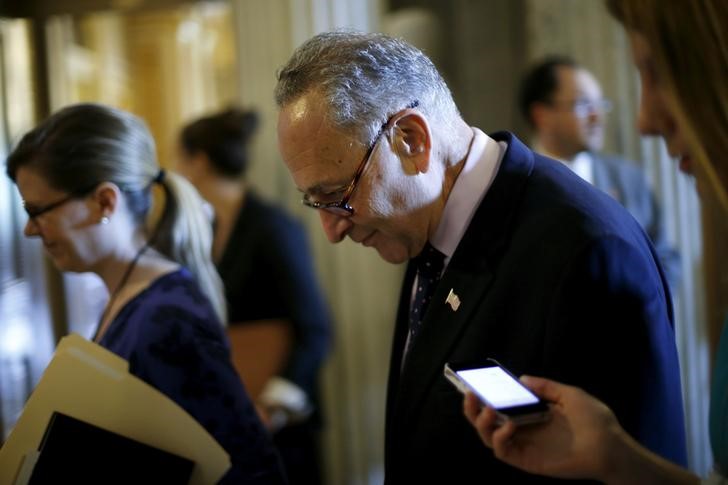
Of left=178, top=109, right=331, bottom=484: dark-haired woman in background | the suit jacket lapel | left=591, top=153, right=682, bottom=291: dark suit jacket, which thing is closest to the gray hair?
the suit jacket lapel

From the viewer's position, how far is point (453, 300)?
1247 mm

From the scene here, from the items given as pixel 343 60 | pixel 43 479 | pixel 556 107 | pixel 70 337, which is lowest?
pixel 43 479

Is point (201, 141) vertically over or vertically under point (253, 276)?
over

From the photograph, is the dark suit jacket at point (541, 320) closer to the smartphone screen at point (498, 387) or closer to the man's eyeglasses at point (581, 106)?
the smartphone screen at point (498, 387)

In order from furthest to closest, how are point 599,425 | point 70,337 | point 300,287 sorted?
1. point 300,287
2. point 70,337
3. point 599,425

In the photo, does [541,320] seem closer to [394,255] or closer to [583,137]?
[394,255]

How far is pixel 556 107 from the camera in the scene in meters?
3.05

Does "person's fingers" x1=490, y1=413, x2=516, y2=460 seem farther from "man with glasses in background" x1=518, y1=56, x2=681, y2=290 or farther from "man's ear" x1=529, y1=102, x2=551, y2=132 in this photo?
"man's ear" x1=529, y1=102, x2=551, y2=132

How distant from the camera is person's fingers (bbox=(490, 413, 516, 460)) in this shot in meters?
0.86

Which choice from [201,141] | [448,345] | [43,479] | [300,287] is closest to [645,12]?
[448,345]

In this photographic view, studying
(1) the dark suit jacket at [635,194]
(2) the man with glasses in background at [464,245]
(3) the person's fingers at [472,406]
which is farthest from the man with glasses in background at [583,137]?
(3) the person's fingers at [472,406]

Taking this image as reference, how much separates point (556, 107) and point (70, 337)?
227 centimetres

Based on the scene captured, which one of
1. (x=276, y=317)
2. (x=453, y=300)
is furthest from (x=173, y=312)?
(x=276, y=317)

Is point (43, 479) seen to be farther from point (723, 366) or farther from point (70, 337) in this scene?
point (723, 366)
